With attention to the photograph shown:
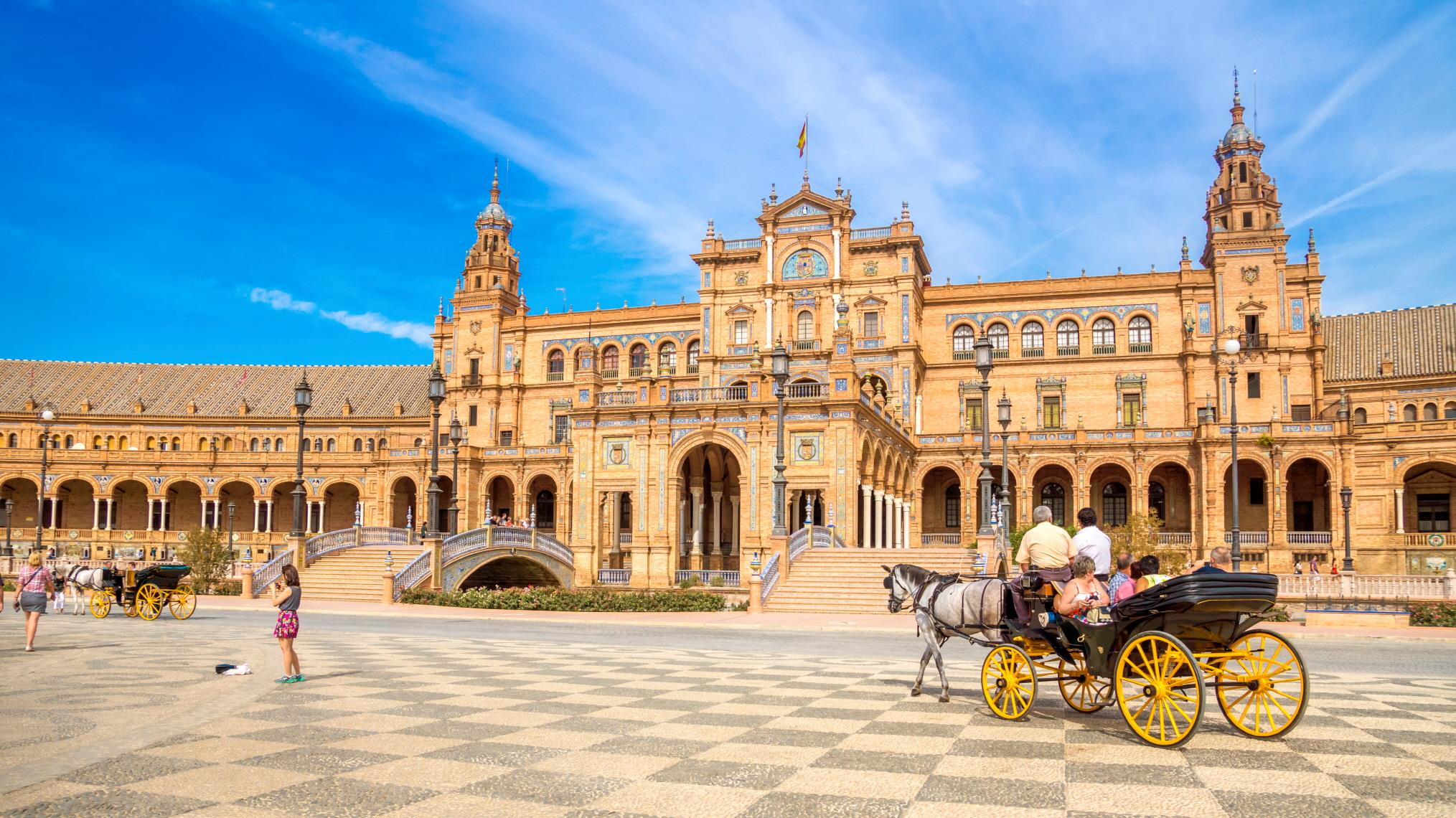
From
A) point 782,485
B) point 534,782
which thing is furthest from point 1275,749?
point 782,485

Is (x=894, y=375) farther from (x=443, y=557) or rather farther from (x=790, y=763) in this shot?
(x=790, y=763)

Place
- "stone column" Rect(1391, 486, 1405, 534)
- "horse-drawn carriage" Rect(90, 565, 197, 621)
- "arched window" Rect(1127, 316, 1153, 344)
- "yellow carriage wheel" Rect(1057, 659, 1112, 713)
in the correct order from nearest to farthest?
1. "yellow carriage wheel" Rect(1057, 659, 1112, 713)
2. "horse-drawn carriage" Rect(90, 565, 197, 621)
3. "stone column" Rect(1391, 486, 1405, 534)
4. "arched window" Rect(1127, 316, 1153, 344)

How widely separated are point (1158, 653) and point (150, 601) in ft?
Answer: 73.0

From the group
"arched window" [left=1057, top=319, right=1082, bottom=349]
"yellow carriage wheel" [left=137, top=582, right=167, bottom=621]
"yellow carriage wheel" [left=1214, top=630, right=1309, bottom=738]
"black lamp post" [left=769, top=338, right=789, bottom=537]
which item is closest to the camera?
"yellow carriage wheel" [left=1214, top=630, right=1309, bottom=738]

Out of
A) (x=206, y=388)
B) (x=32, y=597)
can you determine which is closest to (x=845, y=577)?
(x=32, y=597)

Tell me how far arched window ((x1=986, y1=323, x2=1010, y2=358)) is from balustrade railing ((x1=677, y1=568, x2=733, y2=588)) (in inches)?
1064

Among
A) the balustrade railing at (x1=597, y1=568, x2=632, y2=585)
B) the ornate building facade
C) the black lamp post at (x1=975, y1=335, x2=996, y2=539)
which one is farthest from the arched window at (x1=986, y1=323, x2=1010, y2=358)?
the balustrade railing at (x1=597, y1=568, x2=632, y2=585)

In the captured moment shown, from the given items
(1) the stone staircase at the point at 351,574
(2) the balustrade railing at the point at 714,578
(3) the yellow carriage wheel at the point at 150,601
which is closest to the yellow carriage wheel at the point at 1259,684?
(3) the yellow carriage wheel at the point at 150,601

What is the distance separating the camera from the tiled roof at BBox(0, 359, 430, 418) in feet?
239

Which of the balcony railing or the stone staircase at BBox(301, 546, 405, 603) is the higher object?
the balcony railing

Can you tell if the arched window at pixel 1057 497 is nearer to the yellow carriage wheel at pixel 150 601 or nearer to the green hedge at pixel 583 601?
the green hedge at pixel 583 601

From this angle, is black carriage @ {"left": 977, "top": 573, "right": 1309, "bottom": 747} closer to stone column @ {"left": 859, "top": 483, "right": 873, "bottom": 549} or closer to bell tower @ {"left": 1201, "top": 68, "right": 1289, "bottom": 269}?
stone column @ {"left": 859, "top": 483, "right": 873, "bottom": 549}

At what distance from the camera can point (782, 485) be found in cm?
3130

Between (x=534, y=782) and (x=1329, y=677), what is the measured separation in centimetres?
1119
